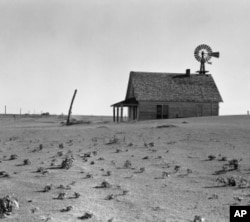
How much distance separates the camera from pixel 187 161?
40.8 feet

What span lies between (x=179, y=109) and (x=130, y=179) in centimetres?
2963

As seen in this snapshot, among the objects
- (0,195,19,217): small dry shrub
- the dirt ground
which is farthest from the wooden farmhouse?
(0,195,19,217): small dry shrub

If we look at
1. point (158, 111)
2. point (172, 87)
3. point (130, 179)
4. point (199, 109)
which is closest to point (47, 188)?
point (130, 179)

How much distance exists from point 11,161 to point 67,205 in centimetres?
611

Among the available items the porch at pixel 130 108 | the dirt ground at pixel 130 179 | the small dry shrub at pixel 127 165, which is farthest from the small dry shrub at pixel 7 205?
the porch at pixel 130 108

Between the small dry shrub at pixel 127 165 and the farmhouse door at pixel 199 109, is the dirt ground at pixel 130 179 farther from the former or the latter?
the farmhouse door at pixel 199 109

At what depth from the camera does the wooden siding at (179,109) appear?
3819cm

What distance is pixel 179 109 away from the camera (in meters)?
A: 39.0

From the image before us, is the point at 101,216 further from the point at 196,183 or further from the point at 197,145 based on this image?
the point at 197,145

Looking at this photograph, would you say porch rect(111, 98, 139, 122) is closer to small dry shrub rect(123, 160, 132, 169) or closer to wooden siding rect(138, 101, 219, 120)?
wooden siding rect(138, 101, 219, 120)

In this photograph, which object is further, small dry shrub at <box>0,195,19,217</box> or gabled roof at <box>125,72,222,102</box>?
gabled roof at <box>125,72,222,102</box>

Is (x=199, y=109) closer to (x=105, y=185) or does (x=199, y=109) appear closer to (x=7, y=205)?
(x=105, y=185)

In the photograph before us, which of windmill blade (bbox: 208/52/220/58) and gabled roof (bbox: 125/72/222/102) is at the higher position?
windmill blade (bbox: 208/52/220/58)

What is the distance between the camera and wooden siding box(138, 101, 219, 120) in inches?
1503
